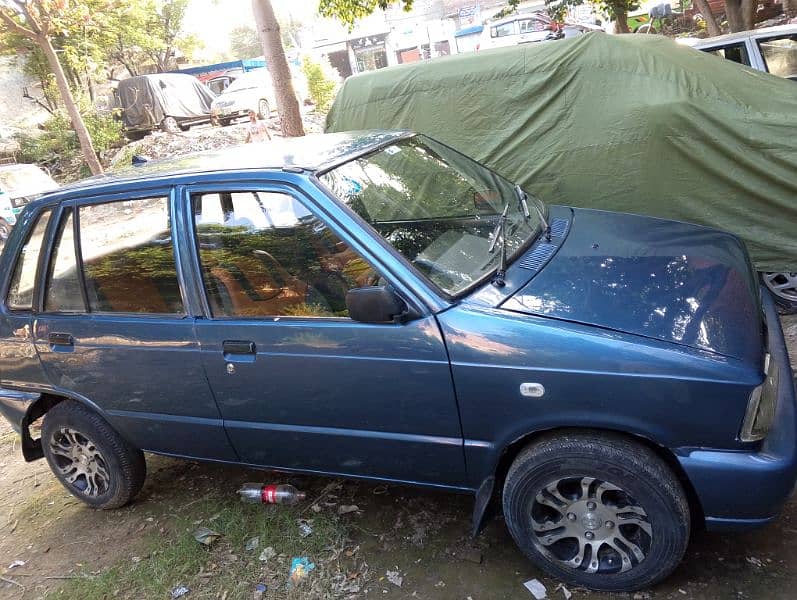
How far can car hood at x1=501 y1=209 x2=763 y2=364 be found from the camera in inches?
86.0

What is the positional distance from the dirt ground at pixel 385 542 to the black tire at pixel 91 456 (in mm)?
158

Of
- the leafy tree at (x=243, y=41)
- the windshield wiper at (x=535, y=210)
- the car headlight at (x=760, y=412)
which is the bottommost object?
the car headlight at (x=760, y=412)

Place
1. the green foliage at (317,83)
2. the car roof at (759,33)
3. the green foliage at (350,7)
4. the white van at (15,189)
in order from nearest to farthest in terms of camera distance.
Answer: the car roof at (759,33) < the green foliage at (350,7) < the white van at (15,189) < the green foliage at (317,83)

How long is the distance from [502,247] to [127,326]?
5.79 ft

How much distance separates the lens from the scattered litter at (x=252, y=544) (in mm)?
3039

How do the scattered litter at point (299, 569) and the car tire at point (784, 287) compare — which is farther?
the car tire at point (784, 287)

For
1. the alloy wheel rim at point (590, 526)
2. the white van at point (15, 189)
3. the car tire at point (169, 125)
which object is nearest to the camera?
the alloy wheel rim at point (590, 526)

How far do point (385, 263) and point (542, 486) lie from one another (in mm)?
1021

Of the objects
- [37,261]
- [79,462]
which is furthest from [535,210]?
[79,462]

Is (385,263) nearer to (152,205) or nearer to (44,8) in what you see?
(152,205)

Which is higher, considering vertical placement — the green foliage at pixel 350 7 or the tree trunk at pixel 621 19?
the green foliage at pixel 350 7

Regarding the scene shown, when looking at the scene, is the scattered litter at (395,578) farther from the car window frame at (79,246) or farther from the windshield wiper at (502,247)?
the car window frame at (79,246)

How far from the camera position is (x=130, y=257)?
3.02 meters

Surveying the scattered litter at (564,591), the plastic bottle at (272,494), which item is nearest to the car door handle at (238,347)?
the plastic bottle at (272,494)
